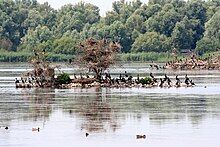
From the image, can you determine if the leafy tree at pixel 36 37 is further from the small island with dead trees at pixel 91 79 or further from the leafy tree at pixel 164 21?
the small island with dead trees at pixel 91 79

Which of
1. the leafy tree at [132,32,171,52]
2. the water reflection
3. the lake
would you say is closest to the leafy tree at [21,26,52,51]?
the leafy tree at [132,32,171,52]

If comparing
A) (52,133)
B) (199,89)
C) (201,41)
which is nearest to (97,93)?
(199,89)

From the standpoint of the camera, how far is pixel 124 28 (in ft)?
559

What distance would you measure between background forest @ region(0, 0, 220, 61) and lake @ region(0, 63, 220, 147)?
90.5 m

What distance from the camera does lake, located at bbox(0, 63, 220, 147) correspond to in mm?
32000

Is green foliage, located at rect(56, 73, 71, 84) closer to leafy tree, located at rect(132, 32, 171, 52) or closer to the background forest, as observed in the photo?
the background forest

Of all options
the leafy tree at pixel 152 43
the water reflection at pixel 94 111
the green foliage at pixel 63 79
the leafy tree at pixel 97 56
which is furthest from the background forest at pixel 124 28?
the water reflection at pixel 94 111

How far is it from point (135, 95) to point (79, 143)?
22.5 metres

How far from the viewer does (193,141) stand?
3127 centimetres

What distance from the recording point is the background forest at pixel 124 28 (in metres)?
157

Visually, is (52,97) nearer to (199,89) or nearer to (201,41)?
(199,89)

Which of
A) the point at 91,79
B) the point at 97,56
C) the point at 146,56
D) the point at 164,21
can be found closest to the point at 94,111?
the point at 91,79

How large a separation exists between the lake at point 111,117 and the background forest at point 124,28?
3564 inches

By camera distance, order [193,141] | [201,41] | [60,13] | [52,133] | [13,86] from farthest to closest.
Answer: [60,13], [201,41], [13,86], [52,133], [193,141]
